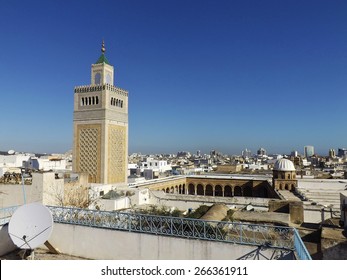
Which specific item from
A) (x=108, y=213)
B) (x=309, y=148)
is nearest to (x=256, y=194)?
(x=108, y=213)

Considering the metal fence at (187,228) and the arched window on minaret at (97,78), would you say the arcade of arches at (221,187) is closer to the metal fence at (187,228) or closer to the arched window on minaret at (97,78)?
the arched window on minaret at (97,78)

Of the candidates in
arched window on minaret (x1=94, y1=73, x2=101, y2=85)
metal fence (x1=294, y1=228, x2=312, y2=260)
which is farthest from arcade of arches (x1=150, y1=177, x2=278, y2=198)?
metal fence (x1=294, y1=228, x2=312, y2=260)

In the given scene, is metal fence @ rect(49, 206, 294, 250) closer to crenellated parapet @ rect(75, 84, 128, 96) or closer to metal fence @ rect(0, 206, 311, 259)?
metal fence @ rect(0, 206, 311, 259)

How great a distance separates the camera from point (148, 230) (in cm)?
640

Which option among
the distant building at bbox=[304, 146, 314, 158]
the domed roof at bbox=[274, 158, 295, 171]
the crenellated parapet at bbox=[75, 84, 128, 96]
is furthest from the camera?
the distant building at bbox=[304, 146, 314, 158]

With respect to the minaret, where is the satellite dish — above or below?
below

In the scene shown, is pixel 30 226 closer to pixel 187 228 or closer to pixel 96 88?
pixel 187 228

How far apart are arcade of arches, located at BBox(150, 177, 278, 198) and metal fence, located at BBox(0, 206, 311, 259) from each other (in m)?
17.6

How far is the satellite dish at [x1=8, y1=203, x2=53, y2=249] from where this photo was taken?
5898 millimetres

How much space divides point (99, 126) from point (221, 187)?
13952 mm

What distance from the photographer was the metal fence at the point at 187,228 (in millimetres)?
5594

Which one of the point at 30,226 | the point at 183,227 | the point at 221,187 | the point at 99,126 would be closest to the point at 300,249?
the point at 183,227

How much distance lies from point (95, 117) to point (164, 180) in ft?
28.6
